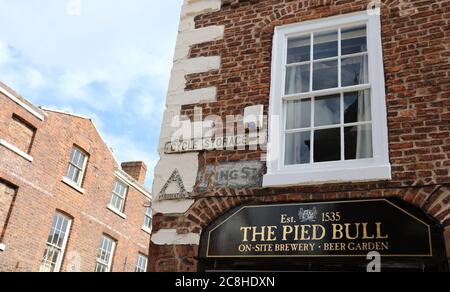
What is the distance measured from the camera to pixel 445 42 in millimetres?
5367

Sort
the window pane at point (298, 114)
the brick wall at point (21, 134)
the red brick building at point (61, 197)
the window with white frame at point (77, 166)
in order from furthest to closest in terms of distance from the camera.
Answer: the window with white frame at point (77, 166), the brick wall at point (21, 134), the red brick building at point (61, 197), the window pane at point (298, 114)

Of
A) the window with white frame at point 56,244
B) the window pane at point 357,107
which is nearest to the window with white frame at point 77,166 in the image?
the window with white frame at point 56,244

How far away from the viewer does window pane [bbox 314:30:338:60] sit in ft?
19.6

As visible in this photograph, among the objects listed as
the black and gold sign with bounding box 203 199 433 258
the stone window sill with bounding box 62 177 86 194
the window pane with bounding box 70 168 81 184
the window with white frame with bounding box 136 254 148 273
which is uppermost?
the window pane with bounding box 70 168 81 184

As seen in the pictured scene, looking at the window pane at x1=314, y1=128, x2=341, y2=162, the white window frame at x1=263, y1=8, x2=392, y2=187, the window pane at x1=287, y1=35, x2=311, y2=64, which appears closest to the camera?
the white window frame at x1=263, y1=8, x2=392, y2=187

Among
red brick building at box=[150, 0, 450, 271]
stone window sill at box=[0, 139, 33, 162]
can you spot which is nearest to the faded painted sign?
A: red brick building at box=[150, 0, 450, 271]

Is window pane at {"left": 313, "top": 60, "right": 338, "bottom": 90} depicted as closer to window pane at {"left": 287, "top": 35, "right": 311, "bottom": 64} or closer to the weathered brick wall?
window pane at {"left": 287, "top": 35, "right": 311, "bottom": 64}

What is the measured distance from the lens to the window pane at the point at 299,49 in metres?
6.13

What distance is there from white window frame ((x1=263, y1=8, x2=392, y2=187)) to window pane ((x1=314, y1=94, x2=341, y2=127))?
97mm

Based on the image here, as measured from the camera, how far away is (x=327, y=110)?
5652mm

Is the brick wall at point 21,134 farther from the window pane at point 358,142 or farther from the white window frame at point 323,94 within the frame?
the window pane at point 358,142

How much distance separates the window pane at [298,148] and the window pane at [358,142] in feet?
1.54

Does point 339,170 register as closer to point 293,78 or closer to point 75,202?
point 293,78

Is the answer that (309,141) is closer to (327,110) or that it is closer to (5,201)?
(327,110)
